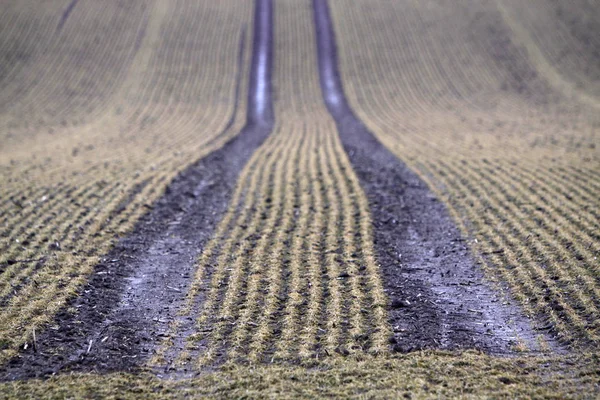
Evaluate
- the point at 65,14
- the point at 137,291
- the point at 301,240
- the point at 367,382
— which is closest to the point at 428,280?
the point at 301,240

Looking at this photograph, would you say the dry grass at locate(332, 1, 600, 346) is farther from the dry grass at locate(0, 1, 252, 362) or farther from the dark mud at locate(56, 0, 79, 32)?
the dark mud at locate(56, 0, 79, 32)

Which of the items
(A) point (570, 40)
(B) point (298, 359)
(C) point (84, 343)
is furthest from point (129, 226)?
(A) point (570, 40)

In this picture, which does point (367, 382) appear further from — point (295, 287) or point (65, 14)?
point (65, 14)

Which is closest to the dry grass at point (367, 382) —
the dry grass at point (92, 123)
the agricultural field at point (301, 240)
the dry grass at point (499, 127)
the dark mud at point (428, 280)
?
the agricultural field at point (301, 240)

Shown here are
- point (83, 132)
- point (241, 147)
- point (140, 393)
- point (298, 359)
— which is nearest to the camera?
point (140, 393)

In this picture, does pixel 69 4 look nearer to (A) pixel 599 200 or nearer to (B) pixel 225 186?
(B) pixel 225 186

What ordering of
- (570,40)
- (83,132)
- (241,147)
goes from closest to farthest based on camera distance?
(241,147), (83,132), (570,40)
